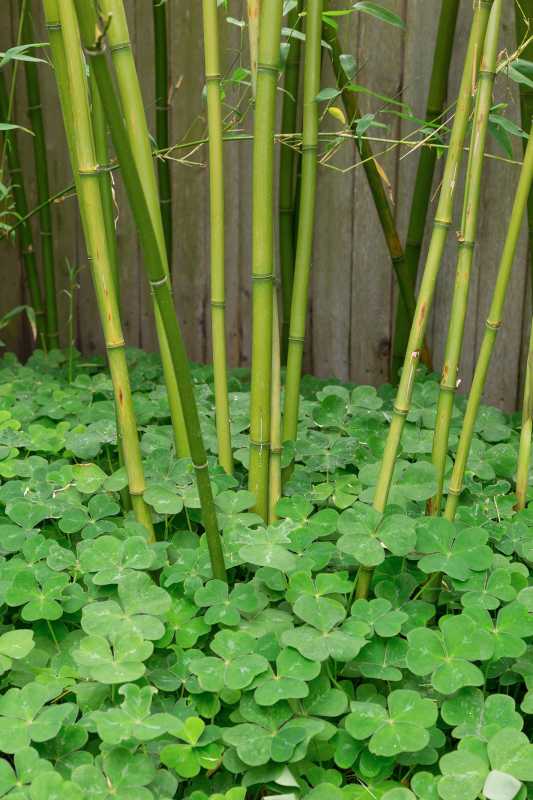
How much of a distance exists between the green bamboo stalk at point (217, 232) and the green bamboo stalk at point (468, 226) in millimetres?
315

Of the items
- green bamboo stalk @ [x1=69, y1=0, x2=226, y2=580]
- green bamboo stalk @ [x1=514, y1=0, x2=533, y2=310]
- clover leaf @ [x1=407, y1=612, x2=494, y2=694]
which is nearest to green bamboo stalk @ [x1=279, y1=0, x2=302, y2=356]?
green bamboo stalk @ [x1=514, y1=0, x2=533, y2=310]

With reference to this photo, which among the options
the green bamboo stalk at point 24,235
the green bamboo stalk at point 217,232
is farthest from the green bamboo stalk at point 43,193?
the green bamboo stalk at point 217,232

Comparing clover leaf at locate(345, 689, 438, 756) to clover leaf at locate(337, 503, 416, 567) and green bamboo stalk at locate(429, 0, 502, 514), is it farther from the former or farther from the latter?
green bamboo stalk at locate(429, 0, 502, 514)

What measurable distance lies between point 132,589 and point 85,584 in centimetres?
12

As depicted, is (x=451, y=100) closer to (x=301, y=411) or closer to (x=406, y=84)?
(x=406, y=84)

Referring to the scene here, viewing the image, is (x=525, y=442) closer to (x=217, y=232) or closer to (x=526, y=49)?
(x=217, y=232)

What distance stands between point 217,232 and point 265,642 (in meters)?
0.60

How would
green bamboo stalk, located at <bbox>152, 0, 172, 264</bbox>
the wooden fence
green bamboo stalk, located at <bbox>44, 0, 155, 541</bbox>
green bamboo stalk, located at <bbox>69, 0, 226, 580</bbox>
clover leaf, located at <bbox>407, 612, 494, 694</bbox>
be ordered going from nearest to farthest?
green bamboo stalk, located at <bbox>69, 0, 226, 580</bbox> < clover leaf, located at <bbox>407, 612, 494, 694</bbox> < green bamboo stalk, located at <bbox>44, 0, 155, 541</bbox> < the wooden fence < green bamboo stalk, located at <bbox>152, 0, 172, 264</bbox>

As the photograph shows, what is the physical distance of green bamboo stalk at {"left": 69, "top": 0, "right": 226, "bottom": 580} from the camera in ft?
2.77

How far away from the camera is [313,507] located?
1.31 m

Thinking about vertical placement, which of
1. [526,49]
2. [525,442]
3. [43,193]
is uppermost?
[526,49]

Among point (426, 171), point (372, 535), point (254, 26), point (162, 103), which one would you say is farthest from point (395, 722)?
point (162, 103)

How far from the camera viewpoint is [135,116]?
3.70 feet

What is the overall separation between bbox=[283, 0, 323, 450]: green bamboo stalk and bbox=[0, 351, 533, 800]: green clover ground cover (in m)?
0.11
